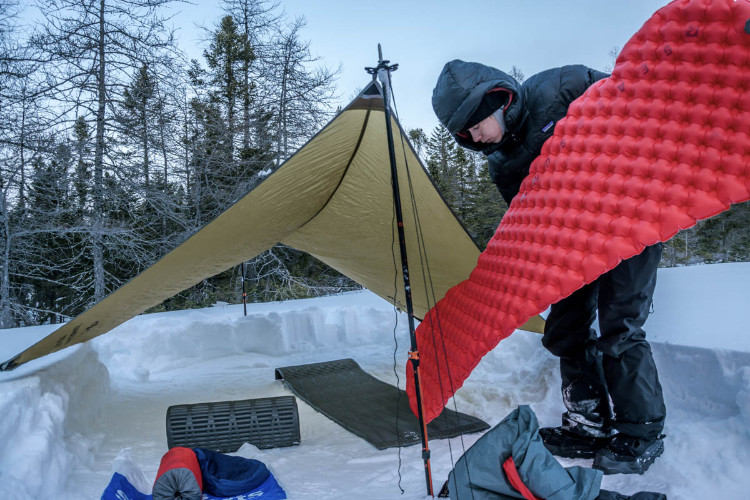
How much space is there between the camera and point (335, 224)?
12.5 ft

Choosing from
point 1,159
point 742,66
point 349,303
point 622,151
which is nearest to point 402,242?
point 622,151

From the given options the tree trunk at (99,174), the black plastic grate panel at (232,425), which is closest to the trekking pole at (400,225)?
the black plastic grate panel at (232,425)

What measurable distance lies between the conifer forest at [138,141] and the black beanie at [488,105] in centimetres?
376

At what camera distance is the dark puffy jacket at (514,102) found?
1876mm

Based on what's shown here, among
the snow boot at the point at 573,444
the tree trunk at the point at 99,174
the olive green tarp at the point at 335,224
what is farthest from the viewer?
the tree trunk at the point at 99,174

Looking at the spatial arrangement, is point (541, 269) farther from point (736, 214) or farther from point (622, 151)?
point (736, 214)

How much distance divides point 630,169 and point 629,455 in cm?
108

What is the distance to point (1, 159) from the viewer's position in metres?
7.90

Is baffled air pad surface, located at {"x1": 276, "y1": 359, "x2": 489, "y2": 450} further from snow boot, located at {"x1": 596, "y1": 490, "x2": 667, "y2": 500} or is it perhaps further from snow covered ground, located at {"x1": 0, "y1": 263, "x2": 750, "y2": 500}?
snow boot, located at {"x1": 596, "y1": 490, "x2": 667, "y2": 500}

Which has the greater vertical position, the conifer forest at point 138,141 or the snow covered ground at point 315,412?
the conifer forest at point 138,141

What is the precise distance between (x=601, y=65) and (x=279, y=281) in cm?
1394

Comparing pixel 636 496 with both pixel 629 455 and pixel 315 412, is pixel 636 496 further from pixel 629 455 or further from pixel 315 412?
pixel 315 412

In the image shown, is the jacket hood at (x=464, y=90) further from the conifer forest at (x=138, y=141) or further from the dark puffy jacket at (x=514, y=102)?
the conifer forest at (x=138, y=141)

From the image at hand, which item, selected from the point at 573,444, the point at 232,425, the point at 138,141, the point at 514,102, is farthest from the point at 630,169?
the point at 138,141
